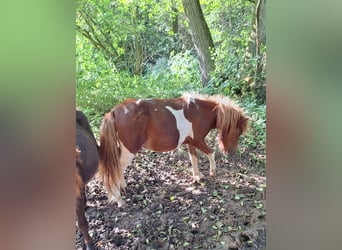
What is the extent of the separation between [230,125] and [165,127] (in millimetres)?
218

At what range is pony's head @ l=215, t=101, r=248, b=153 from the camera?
1.00 m

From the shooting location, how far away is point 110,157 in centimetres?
93

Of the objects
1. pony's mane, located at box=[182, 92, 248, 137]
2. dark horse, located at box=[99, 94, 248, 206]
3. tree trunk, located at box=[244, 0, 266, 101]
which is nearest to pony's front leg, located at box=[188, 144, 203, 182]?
dark horse, located at box=[99, 94, 248, 206]

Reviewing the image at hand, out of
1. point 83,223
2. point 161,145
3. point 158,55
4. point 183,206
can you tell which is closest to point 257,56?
point 158,55

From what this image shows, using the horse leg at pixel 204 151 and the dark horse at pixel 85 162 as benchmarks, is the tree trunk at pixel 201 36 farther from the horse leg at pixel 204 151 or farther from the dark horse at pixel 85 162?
the dark horse at pixel 85 162

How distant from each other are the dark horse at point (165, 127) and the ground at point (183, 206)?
0.10 ft

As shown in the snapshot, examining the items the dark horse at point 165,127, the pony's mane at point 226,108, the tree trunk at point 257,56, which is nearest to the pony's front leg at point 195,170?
the dark horse at point 165,127

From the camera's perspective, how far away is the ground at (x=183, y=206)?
0.89 m

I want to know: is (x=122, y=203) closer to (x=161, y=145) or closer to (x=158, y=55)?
(x=161, y=145)
